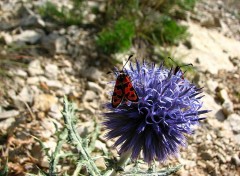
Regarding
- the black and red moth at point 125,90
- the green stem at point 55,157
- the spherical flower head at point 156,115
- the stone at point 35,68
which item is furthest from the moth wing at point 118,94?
the stone at point 35,68

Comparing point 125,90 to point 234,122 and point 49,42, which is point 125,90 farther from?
point 49,42

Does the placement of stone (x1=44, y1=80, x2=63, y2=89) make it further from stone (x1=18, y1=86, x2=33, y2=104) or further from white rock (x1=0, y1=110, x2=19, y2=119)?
white rock (x1=0, y1=110, x2=19, y2=119)

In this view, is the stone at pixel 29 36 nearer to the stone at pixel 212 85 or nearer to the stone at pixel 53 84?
the stone at pixel 53 84

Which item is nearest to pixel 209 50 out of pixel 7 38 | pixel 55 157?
pixel 7 38

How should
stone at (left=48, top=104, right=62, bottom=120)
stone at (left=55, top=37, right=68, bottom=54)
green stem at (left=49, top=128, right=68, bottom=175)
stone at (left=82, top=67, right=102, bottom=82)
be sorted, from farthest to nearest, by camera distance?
stone at (left=55, top=37, right=68, bottom=54) → stone at (left=82, top=67, right=102, bottom=82) → stone at (left=48, top=104, right=62, bottom=120) → green stem at (left=49, top=128, right=68, bottom=175)

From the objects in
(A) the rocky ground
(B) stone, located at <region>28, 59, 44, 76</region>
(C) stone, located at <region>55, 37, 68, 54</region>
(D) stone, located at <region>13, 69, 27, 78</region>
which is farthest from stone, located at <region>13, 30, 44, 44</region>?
(D) stone, located at <region>13, 69, 27, 78</region>

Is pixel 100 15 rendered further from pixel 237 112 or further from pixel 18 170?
pixel 18 170

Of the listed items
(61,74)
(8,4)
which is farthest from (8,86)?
(8,4)
